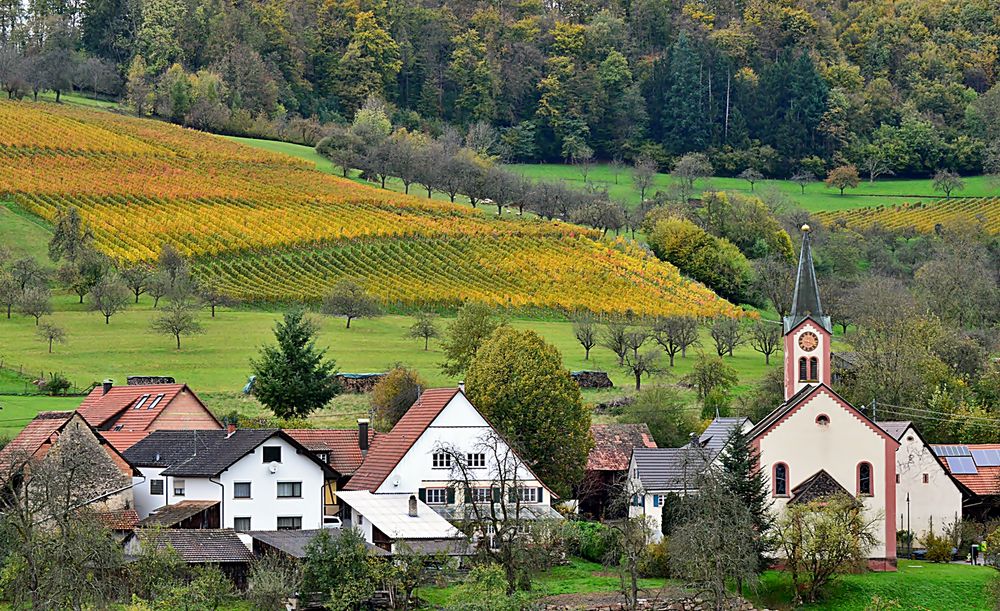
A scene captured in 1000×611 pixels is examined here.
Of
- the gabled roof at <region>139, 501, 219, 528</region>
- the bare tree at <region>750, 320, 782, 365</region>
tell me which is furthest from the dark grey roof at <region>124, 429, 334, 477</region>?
the bare tree at <region>750, 320, 782, 365</region>

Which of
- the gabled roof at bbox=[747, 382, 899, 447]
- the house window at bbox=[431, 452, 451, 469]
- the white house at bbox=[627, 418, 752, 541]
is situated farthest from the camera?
the house window at bbox=[431, 452, 451, 469]

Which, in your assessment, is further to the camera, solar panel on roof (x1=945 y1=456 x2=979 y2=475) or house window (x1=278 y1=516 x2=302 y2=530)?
solar panel on roof (x1=945 y1=456 x2=979 y2=475)

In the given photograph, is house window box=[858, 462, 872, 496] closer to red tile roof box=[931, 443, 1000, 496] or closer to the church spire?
red tile roof box=[931, 443, 1000, 496]

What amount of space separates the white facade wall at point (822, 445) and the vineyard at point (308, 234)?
47.1m

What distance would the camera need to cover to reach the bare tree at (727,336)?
94.7 m

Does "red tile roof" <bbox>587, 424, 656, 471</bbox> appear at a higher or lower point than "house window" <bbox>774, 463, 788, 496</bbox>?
higher

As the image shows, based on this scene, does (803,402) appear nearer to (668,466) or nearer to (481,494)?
(668,466)

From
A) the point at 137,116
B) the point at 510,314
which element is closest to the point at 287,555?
the point at 510,314

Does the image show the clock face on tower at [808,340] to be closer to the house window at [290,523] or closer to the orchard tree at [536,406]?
the orchard tree at [536,406]

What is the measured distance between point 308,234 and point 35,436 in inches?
2363

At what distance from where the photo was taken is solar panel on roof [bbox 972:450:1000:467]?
64.8 m

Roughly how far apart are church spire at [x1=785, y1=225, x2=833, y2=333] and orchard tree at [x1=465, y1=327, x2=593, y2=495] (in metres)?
8.74

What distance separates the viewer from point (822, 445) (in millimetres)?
58875

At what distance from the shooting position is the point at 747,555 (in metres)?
51.4
